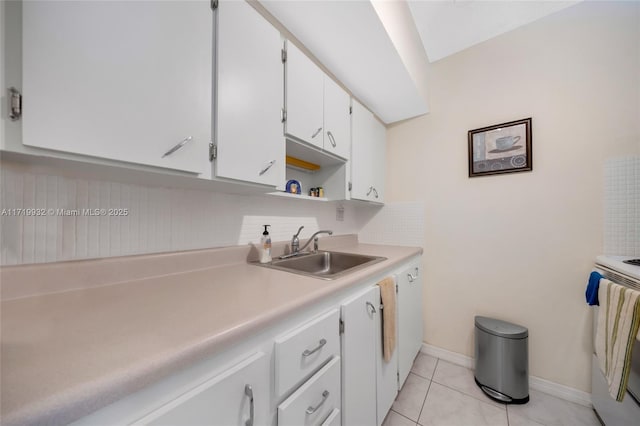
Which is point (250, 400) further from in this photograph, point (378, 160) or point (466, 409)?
point (378, 160)

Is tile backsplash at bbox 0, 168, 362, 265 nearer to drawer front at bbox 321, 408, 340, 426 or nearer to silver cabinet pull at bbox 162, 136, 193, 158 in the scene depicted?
silver cabinet pull at bbox 162, 136, 193, 158

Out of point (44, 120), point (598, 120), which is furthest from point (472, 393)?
point (44, 120)

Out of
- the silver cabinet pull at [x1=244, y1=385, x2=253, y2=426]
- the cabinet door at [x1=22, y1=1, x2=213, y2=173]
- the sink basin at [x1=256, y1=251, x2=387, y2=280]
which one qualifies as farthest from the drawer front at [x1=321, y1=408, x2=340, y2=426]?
the cabinet door at [x1=22, y1=1, x2=213, y2=173]

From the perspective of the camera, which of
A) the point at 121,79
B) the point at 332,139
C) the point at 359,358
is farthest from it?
the point at 332,139

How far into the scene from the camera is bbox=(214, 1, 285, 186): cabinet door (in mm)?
822

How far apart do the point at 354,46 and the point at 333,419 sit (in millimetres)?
1821

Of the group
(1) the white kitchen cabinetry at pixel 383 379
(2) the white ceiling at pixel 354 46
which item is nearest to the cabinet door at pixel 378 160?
(2) the white ceiling at pixel 354 46

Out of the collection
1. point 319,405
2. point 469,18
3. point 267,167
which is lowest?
point 319,405

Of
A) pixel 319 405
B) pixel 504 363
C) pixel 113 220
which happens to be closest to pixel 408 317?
pixel 504 363

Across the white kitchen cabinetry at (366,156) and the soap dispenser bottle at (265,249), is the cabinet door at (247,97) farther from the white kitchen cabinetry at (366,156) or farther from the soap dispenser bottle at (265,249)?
the white kitchen cabinetry at (366,156)

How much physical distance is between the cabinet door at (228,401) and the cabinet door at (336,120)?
1.16 meters

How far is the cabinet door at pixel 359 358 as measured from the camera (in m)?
0.86

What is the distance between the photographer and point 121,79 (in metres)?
0.60

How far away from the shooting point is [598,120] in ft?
4.49
